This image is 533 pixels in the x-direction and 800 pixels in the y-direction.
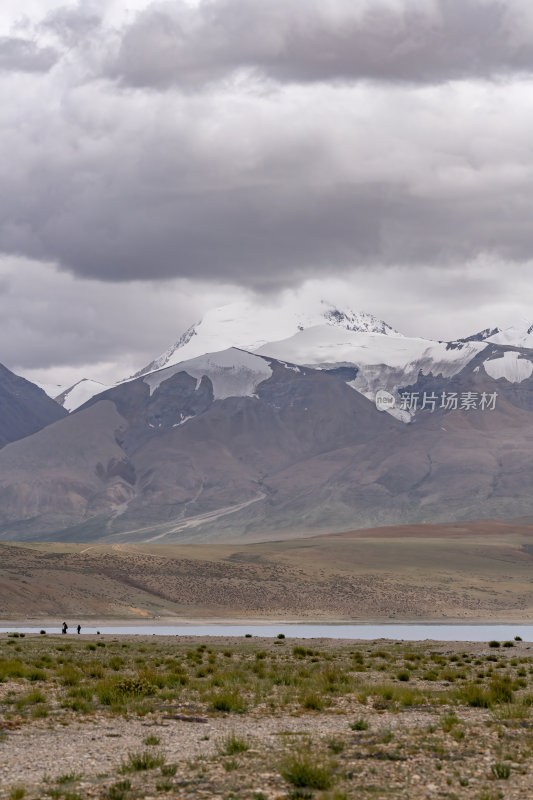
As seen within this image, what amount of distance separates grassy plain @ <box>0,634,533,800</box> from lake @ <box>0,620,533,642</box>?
7355cm

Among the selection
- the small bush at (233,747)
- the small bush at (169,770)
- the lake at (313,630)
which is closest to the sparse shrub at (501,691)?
the small bush at (233,747)

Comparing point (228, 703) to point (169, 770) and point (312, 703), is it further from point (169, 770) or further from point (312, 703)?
point (169, 770)

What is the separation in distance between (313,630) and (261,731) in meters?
114

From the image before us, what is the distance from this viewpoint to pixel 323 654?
189ft

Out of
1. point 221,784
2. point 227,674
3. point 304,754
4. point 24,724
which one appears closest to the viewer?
point 221,784

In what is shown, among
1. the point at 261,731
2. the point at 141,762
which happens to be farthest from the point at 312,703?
the point at 141,762

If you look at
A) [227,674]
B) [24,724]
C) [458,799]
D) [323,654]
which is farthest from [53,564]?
[458,799]

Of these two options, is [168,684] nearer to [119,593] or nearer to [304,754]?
[304,754]

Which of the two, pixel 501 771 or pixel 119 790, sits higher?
pixel 501 771

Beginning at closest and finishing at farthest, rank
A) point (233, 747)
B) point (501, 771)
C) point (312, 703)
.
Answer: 1. point (501, 771)
2. point (233, 747)
3. point (312, 703)

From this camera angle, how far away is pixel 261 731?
28.6 metres

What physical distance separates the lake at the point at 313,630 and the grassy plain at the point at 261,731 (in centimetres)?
7355

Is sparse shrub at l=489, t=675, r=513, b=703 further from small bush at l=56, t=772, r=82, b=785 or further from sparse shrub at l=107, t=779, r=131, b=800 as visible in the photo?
sparse shrub at l=107, t=779, r=131, b=800

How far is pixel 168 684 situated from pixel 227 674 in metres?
4.28
